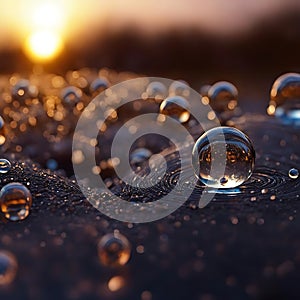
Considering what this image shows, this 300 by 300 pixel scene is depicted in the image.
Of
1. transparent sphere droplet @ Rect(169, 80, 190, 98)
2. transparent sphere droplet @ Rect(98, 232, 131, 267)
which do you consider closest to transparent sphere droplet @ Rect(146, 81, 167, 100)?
transparent sphere droplet @ Rect(169, 80, 190, 98)

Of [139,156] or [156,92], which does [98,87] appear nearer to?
[156,92]

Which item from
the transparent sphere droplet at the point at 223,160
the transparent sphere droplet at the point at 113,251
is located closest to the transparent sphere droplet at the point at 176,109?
the transparent sphere droplet at the point at 223,160

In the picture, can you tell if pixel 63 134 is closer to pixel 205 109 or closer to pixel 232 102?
pixel 205 109

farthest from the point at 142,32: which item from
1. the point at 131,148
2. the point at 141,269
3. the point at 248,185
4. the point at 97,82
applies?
the point at 141,269

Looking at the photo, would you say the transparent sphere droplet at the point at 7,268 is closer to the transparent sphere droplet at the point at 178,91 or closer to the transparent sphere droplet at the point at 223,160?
the transparent sphere droplet at the point at 223,160

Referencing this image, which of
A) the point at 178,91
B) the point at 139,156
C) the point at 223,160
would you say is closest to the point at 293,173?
the point at 223,160
